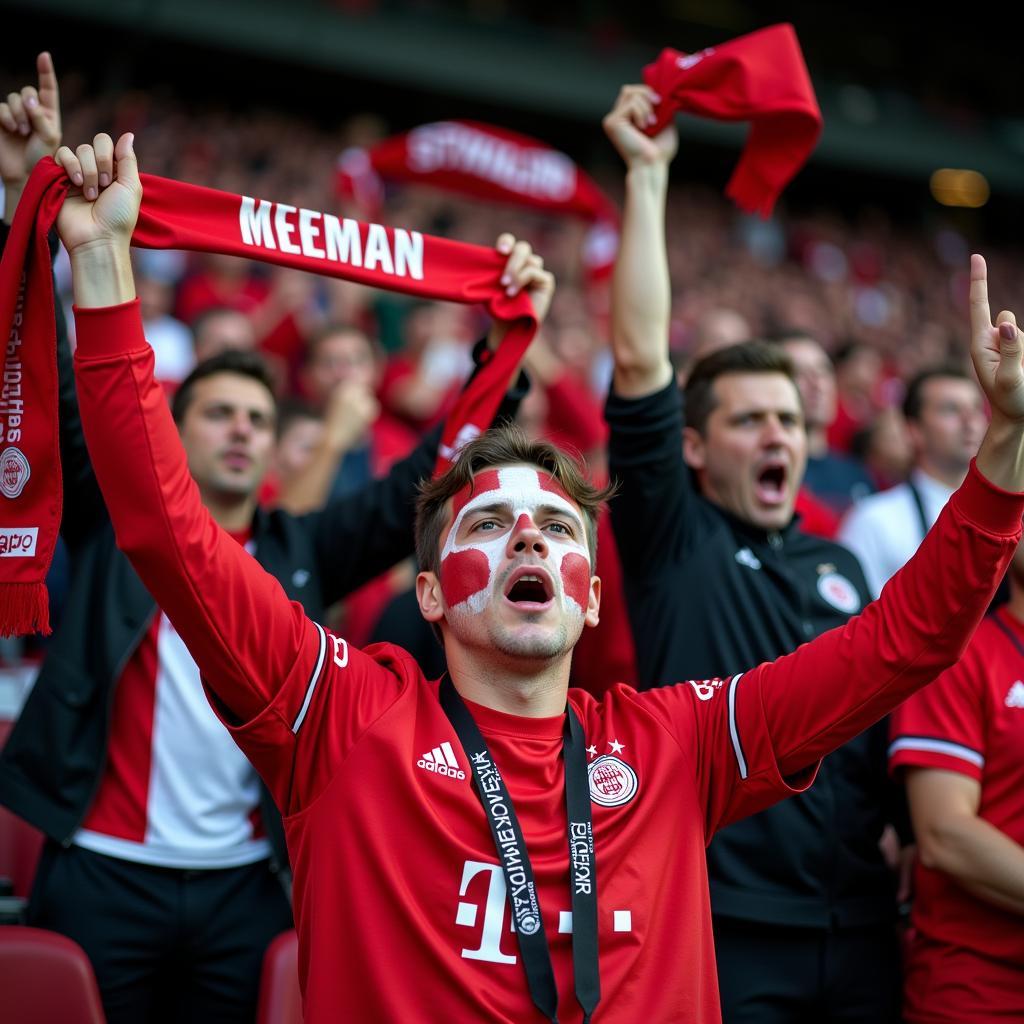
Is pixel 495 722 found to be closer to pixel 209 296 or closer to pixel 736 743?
pixel 736 743

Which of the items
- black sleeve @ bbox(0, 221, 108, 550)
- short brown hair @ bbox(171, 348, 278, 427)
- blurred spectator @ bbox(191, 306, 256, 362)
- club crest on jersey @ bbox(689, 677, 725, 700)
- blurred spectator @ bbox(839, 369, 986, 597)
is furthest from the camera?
blurred spectator @ bbox(191, 306, 256, 362)

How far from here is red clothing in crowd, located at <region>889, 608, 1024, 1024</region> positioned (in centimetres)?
282

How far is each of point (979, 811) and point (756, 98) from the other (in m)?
1.89

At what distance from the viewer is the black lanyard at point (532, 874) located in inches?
82.6

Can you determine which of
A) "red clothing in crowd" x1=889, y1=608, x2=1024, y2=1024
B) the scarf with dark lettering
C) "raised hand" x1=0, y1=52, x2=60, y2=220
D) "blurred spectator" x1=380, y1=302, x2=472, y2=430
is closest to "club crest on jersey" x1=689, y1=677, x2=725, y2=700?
"red clothing in crowd" x1=889, y1=608, x2=1024, y2=1024

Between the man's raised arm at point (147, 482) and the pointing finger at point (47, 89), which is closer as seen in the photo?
the man's raised arm at point (147, 482)

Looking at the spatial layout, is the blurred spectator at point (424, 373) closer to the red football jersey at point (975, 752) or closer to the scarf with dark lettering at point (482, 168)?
the scarf with dark lettering at point (482, 168)

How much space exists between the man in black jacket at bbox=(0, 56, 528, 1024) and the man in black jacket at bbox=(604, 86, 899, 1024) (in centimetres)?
43

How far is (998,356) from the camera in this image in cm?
232

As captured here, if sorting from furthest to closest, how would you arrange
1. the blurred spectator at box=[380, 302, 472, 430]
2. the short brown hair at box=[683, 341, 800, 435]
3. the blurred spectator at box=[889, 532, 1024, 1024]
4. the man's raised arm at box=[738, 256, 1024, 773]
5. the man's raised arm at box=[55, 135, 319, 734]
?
the blurred spectator at box=[380, 302, 472, 430], the short brown hair at box=[683, 341, 800, 435], the blurred spectator at box=[889, 532, 1024, 1024], the man's raised arm at box=[738, 256, 1024, 773], the man's raised arm at box=[55, 135, 319, 734]

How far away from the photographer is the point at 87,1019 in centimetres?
247

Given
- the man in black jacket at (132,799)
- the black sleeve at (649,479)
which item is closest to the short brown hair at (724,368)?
the black sleeve at (649,479)

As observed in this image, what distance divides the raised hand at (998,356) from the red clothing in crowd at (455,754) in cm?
14

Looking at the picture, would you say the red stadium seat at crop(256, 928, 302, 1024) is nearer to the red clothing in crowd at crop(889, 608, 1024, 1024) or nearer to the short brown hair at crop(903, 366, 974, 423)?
the red clothing in crowd at crop(889, 608, 1024, 1024)
